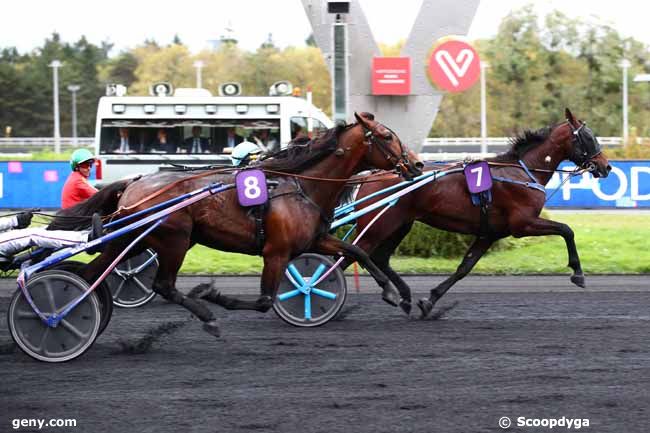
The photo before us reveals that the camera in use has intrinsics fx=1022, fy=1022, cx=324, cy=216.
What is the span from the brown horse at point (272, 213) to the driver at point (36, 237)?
272 millimetres

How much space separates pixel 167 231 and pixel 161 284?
39cm

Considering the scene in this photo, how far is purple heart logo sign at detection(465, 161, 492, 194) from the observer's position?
→ 8.57m

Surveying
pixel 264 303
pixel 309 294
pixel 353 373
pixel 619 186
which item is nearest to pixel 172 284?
pixel 264 303

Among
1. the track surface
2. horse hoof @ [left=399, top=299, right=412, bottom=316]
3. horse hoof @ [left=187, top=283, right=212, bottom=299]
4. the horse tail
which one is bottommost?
the track surface

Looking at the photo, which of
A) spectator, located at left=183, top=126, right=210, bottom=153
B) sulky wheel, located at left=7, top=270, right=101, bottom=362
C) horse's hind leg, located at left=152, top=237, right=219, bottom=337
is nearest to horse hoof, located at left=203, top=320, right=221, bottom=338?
horse's hind leg, located at left=152, top=237, right=219, bottom=337

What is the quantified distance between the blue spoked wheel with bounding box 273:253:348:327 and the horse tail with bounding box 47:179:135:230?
1432mm

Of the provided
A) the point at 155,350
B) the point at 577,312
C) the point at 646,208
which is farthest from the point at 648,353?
the point at 646,208

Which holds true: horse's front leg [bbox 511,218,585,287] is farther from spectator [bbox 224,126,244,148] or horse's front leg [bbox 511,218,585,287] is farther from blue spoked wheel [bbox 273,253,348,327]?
spectator [bbox 224,126,244,148]

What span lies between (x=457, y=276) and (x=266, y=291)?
86.4 inches

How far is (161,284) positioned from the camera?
7184mm

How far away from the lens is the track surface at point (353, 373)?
17.2 ft

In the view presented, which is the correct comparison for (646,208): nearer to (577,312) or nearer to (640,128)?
(577,312)

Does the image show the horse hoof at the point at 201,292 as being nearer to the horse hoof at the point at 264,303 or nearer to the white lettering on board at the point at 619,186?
the horse hoof at the point at 264,303

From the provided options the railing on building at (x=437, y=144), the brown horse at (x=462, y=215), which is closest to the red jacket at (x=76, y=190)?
the brown horse at (x=462, y=215)
